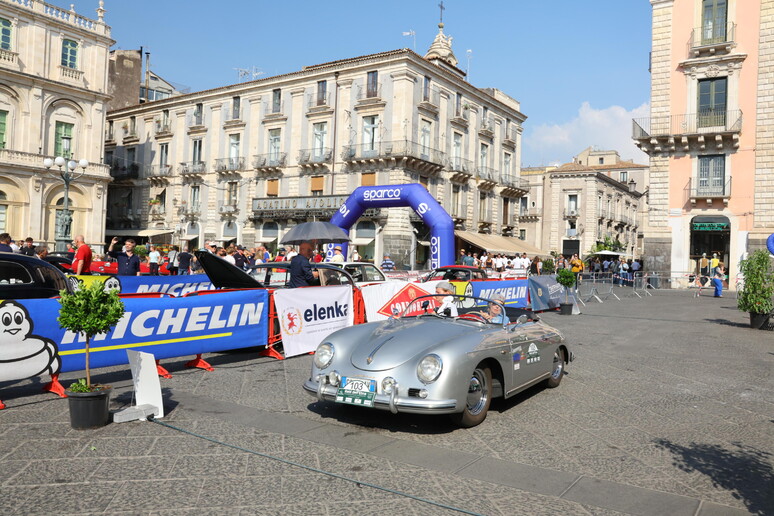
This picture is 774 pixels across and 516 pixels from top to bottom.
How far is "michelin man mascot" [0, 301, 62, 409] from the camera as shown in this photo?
19.7ft

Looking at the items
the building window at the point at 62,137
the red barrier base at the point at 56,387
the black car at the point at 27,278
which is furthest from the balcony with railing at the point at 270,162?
the red barrier base at the point at 56,387

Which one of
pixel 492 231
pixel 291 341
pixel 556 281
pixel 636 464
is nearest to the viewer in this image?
pixel 636 464

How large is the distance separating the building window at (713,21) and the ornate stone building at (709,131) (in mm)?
45

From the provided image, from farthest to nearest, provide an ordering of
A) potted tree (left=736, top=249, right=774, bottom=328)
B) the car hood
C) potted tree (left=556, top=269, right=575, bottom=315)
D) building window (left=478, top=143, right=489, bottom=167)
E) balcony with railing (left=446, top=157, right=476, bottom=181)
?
building window (left=478, top=143, right=489, bottom=167) → balcony with railing (left=446, top=157, right=476, bottom=181) → potted tree (left=556, top=269, right=575, bottom=315) → potted tree (left=736, top=249, right=774, bottom=328) → the car hood

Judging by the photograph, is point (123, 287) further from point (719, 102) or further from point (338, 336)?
point (719, 102)

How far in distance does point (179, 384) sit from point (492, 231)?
39639 millimetres

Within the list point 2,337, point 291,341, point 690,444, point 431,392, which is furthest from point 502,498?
point 291,341

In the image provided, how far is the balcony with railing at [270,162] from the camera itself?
134 feet

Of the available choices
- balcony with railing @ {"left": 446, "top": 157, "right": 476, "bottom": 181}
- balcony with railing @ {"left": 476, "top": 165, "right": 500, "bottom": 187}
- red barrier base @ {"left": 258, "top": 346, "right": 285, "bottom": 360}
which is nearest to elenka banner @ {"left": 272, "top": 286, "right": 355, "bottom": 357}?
red barrier base @ {"left": 258, "top": 346, "right": 285, "bottom": 360}

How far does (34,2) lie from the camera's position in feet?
112

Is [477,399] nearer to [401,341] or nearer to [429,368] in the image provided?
[429,368]

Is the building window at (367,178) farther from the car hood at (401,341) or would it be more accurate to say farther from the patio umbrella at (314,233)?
the car hood at (401,341)

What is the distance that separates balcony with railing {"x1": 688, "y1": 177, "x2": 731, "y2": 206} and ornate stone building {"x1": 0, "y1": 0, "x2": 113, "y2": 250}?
34.6 m

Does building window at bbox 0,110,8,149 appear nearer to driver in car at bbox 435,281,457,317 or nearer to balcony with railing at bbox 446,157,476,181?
balcony with railing at bbox 446,157,476,181
